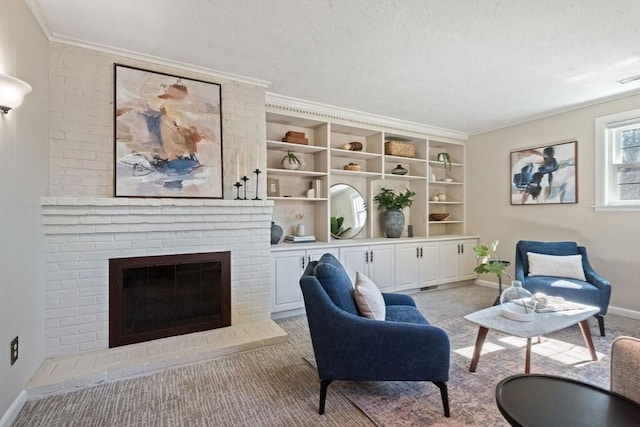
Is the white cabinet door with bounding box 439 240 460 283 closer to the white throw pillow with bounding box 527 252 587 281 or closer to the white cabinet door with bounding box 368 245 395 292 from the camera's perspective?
the white cabinet door with bounding box 368 245 395 292

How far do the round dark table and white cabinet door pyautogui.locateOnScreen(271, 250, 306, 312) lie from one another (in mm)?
2417

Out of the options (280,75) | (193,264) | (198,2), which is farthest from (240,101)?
(193,264)

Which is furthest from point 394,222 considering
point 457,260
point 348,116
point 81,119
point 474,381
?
point 81,119

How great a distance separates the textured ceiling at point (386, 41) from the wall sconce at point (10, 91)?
789 millimetres

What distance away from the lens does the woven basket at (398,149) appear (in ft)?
15.1

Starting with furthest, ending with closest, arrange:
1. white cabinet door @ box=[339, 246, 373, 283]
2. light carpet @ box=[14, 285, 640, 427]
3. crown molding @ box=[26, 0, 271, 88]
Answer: white cabinet door @ box=[339, 246, 373, 283] < crown molding @ box=[26, 0, 271, 88] < light carpet @ box=[14, 285, 640, 427]

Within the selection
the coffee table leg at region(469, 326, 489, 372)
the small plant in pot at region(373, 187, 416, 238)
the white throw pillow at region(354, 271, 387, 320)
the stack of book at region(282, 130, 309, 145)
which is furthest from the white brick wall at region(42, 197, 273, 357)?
the small plant in pot at region(373, 187, 416, 238)

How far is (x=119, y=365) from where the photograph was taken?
7.55 feet

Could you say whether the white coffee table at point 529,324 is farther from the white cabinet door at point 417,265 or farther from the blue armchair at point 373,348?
the white cabinet door at point 417,265

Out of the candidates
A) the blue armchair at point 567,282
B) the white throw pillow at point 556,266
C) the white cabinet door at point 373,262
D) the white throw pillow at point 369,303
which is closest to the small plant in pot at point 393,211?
the white cabinet door at point 373,262

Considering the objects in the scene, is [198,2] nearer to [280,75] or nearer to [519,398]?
[280,75]

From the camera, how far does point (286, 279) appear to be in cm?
350

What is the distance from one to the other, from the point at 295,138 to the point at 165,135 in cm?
149

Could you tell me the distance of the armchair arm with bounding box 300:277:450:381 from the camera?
183 cm
